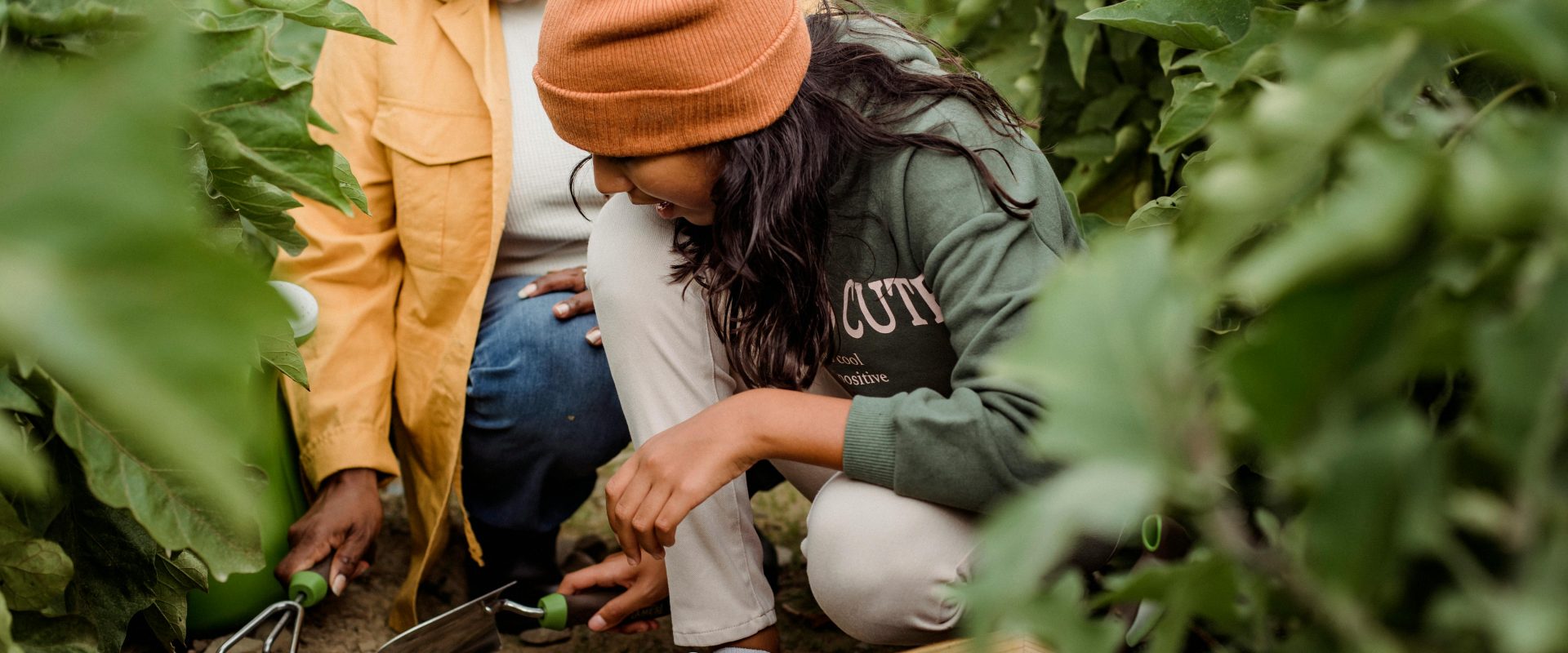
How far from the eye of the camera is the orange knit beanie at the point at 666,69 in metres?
1.08

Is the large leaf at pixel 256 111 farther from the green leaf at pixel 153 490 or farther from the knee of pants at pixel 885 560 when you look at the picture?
the knee of pants at pixel 885 560

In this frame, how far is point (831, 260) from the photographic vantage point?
4.02 ft

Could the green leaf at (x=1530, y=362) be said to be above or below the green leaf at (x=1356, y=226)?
below

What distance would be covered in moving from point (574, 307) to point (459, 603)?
17.0 inches

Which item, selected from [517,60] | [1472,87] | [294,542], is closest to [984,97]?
[1472,87]

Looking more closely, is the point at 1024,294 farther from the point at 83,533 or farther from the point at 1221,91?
the point at 83,533

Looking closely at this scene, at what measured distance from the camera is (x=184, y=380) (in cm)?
39

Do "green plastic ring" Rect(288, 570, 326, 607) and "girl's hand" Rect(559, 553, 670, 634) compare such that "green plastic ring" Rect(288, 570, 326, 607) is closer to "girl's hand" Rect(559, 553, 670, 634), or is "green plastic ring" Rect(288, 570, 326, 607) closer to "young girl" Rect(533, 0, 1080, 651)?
"girl's hand" Rect(559, 553, 670, 634)

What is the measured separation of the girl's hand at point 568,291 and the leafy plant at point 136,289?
1.09 ft

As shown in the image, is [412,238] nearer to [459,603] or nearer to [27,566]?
[459,603]

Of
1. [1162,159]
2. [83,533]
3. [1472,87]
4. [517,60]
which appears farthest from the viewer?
[517,60]

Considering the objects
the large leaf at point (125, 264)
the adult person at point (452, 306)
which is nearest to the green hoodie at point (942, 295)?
the adult person at point (452, 306)

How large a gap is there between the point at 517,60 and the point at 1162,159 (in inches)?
34.0

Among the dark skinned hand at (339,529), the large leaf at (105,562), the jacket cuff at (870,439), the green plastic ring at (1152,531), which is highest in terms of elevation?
the large leaf at (105,562)
